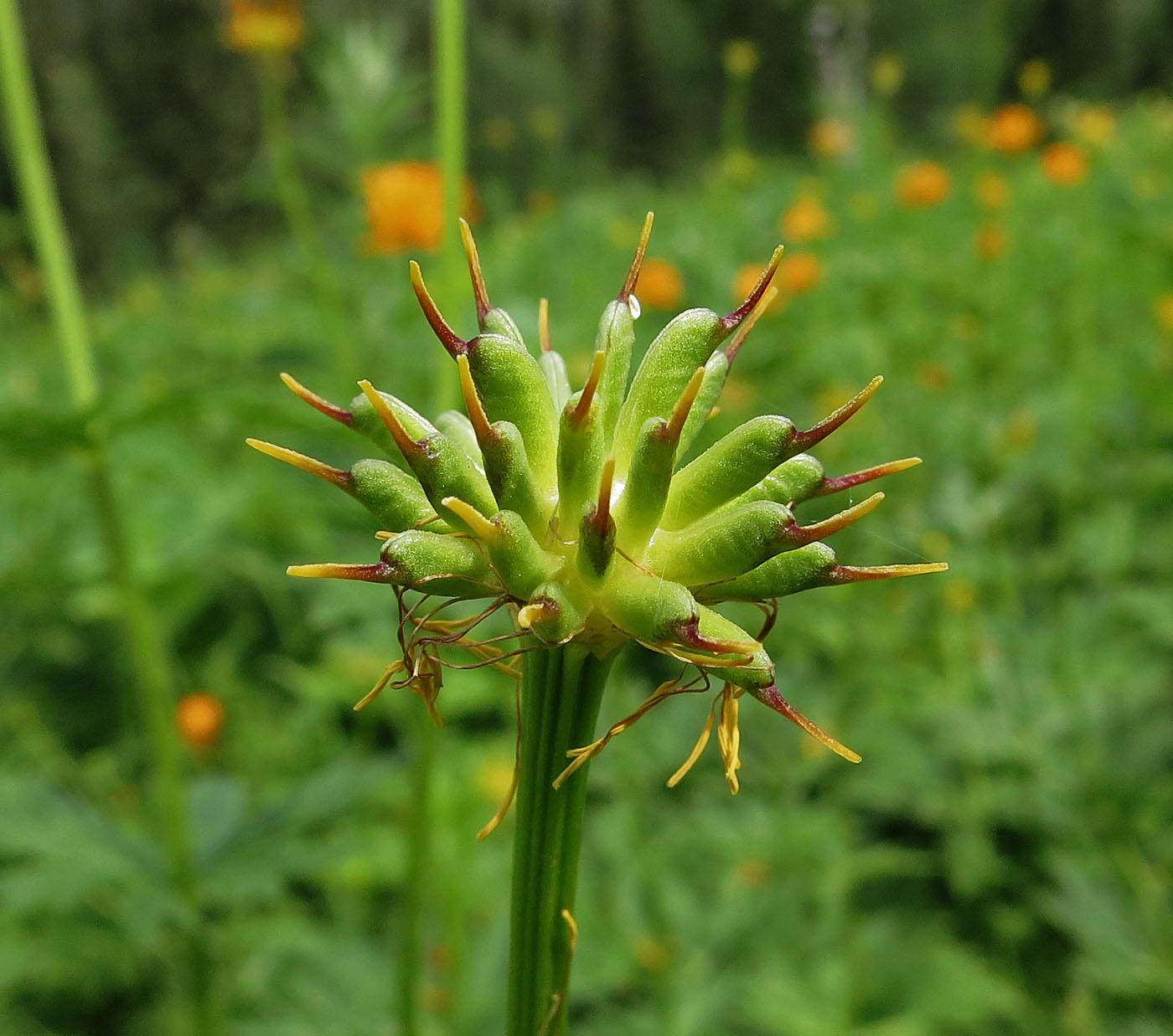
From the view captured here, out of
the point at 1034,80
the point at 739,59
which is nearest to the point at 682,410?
the point at 739,59

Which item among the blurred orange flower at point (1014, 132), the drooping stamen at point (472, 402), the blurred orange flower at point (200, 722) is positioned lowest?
the blurred orange flower at point (200, 722)

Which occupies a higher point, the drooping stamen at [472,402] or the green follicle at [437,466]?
the drooping stamen at [472,402]

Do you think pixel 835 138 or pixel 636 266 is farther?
pixel 835 138

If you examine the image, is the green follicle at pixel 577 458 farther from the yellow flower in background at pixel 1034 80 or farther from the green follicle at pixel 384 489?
the yellow flower in background at pixel 1034 80

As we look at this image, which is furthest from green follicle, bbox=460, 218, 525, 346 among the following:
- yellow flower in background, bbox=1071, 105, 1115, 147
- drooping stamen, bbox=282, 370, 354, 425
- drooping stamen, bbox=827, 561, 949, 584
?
yellow flower in background, bbox=1071, 105, 1115, 147

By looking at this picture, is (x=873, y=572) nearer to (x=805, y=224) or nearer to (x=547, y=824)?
(x=547, y=824)

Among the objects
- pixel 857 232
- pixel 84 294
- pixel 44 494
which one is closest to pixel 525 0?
pixel 84 294

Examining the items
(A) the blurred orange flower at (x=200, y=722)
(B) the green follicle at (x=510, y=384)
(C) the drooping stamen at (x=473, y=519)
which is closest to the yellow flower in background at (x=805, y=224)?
(A) the blurred orange flower at (x=200, y=722)

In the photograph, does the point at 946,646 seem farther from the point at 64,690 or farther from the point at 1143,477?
the point at 64,690
